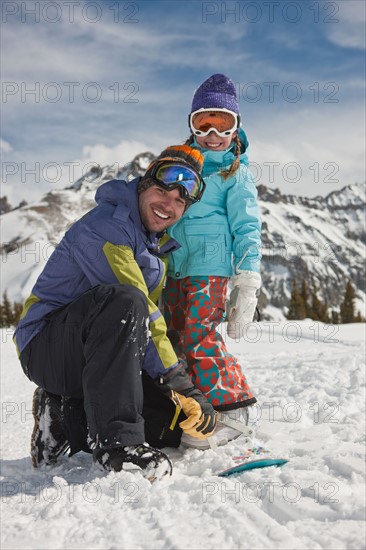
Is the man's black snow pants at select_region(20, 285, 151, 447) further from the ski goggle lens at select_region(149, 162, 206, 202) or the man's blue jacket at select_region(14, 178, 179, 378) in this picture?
the ski goggle lens at select_region(149, 162, 206, 202)

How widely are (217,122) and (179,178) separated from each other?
108cm

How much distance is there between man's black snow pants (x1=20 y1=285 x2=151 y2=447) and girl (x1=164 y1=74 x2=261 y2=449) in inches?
38.2

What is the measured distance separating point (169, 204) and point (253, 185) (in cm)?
98

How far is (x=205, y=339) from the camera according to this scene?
137 inches

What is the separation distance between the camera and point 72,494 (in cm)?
212

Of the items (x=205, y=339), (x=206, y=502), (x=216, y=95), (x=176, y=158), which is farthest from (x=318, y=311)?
(x=206, y=502)

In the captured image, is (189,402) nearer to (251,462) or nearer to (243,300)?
(251,462)

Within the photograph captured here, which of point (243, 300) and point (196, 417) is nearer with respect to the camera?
point (196, 417)

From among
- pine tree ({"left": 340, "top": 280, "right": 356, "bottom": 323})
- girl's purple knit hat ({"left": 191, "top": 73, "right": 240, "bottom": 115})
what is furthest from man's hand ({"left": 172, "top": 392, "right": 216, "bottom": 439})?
pine tree ({"left": 340, "top": 280, "right": 356, "bottom": 323})

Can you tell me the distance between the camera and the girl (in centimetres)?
343

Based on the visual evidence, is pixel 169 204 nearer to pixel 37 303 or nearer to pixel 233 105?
pixel 37 303

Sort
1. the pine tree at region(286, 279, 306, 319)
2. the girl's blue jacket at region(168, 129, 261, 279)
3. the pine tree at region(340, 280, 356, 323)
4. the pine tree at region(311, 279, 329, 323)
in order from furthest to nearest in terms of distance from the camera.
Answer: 1. the pine tree at region(340, 280, 356, 323)
2. the pine tree at region(311, 279, 329, 323)
3. the pine tree at region(286, 279, 306, 319)
4. the girl's blue jacket at region(168, 129, 261, 279)

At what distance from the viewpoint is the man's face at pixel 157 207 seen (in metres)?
2.97

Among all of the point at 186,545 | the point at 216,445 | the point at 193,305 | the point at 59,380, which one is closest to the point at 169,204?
the point at 193,305
